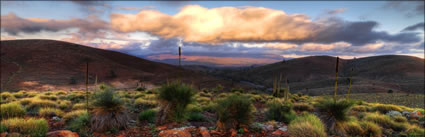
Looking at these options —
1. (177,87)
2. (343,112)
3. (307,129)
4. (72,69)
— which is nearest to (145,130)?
(177,87)

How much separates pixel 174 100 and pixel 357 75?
9067 centimetres

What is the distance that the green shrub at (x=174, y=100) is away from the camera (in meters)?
6.41

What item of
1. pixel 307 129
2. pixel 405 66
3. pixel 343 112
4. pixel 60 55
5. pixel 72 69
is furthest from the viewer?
pixel 405 66

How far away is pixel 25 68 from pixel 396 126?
62.4 m

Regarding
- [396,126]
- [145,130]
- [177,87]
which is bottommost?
[396,126]

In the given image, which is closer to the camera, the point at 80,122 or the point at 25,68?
the point at 80,122

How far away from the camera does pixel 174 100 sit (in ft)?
21.0

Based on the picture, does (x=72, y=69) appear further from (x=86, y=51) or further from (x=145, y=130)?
(x=145, y=130)

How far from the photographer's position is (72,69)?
49.0 metres

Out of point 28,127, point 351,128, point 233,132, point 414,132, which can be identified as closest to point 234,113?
point 233,132

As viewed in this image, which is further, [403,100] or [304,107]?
[403,100]

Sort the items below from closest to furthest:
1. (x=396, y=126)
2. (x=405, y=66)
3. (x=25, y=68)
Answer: (x=396, y=126) < (x=25, y=68) < (x=405, y=66)

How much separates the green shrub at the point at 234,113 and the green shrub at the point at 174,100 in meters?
1.20

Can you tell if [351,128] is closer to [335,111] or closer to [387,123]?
[335,111]
